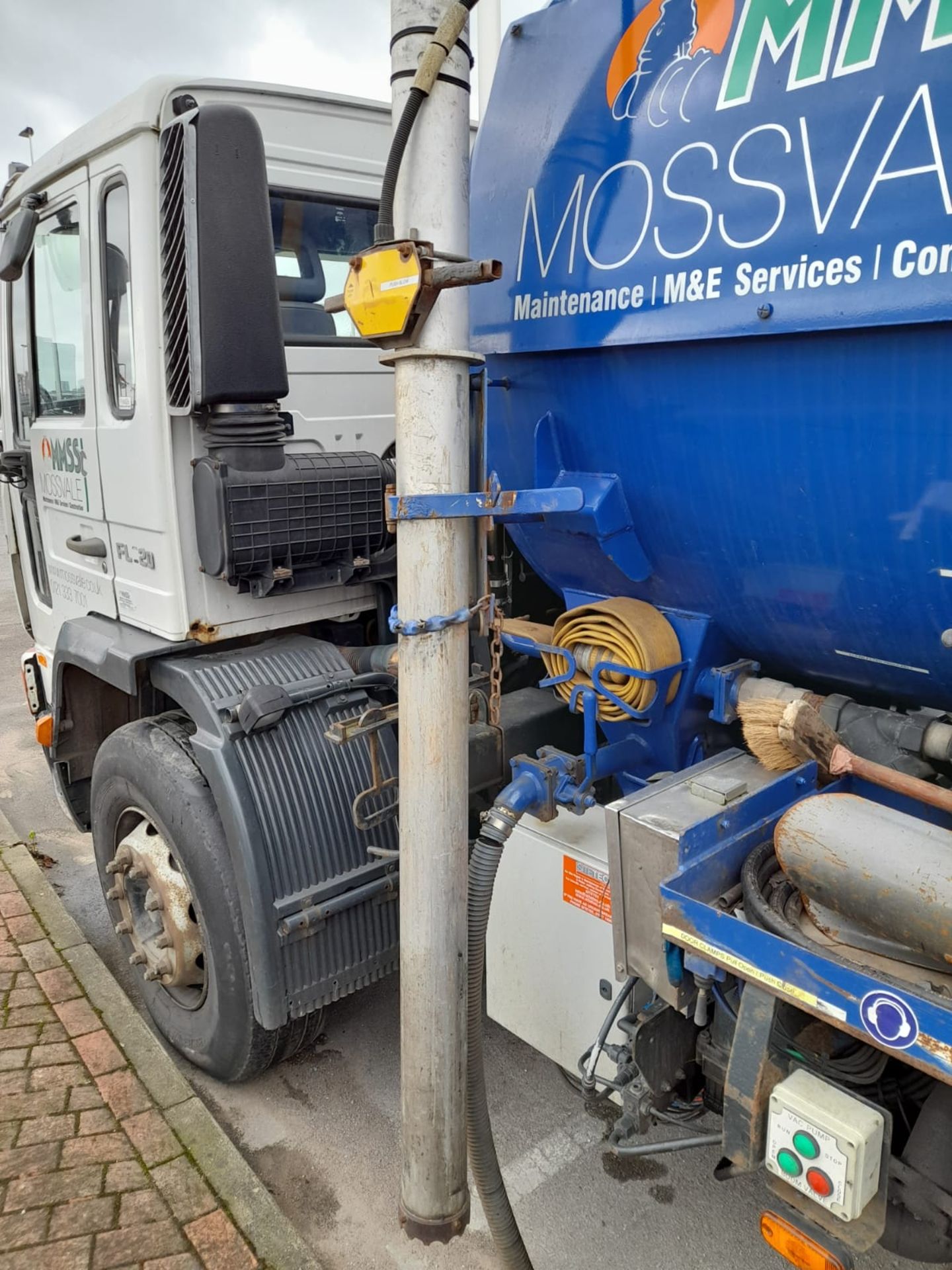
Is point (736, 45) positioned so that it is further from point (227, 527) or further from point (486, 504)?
point (227, 527)

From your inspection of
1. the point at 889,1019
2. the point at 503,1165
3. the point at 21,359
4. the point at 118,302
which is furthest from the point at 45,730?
the point at 889,1019

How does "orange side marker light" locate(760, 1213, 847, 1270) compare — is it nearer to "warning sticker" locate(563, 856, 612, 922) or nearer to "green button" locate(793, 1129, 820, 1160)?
"green button" locate(793, 1129, 820, 1160)

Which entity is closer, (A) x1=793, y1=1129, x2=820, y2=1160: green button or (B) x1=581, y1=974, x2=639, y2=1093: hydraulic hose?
(A) x1=793, y1=1129, x2=820, y2=1160: green button

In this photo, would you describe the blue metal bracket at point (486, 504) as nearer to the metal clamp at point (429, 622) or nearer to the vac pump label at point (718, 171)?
the metal clamp at point (429, 622)

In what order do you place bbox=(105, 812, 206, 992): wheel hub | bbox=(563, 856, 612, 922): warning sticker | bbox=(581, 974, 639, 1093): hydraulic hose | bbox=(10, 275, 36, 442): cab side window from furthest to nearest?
bbox=(10, 275, 36, 442): cab side window
bbox=(105, 812, 206, 992): wheel hub
bbox=(563, 856, 612, 922): warning sticker
bbox=(581, 974, 639, 1093): hydraulic hose

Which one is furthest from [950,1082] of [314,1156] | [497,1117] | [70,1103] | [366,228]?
[366,228]

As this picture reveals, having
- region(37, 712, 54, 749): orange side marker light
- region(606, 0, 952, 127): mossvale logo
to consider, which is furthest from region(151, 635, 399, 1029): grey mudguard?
region(606, 0, 952, 127): mossvale logo

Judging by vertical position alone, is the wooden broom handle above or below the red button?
above

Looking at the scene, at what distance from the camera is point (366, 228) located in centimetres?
276

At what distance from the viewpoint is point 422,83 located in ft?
5.10

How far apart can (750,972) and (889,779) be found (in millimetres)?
384

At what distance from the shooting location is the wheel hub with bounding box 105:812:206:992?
253cm

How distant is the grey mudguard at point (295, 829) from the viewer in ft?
7.36

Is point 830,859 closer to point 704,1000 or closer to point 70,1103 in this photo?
point 704,1000
